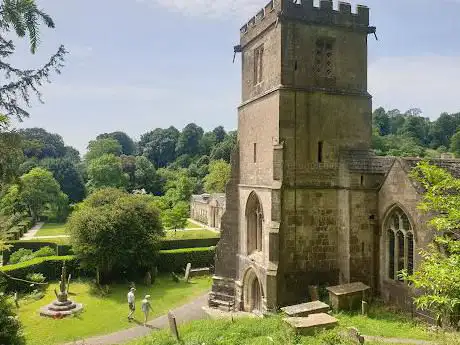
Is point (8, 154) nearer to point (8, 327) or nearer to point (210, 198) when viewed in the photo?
point (8, 327)

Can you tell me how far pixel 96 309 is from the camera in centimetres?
2211

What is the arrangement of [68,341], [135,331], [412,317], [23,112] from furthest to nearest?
[135,331], [68,341], [412,317], [23,112]

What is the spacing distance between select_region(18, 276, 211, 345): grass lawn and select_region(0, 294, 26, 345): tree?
4672 mm

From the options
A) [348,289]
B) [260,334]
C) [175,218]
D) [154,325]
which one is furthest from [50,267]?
[348,289]

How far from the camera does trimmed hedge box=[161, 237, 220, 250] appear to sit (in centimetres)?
3316

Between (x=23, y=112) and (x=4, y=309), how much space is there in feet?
20.5

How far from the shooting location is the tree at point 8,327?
40.6 ft

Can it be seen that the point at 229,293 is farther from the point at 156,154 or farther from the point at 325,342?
the point at 156,154

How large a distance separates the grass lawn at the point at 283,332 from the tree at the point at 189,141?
9346 cm

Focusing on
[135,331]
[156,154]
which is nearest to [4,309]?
[135,331]

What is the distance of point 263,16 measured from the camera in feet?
62.1

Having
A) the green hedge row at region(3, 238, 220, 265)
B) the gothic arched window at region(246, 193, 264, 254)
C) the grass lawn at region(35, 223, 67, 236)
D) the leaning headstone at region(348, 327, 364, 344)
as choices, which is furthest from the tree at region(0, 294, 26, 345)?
the grass lawn at region(35, 223, 67, 236)

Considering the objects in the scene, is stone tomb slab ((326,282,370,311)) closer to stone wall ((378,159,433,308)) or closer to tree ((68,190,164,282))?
stone wall ((378,159,433,308))

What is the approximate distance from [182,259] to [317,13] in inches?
809
